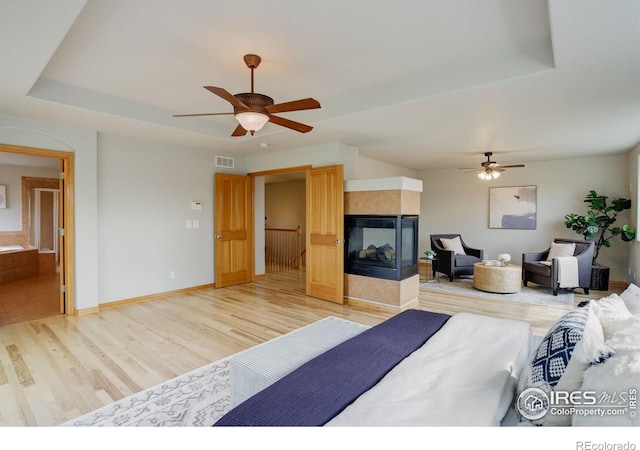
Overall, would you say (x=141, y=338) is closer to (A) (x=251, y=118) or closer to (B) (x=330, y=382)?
(A) (x=251, y=118)

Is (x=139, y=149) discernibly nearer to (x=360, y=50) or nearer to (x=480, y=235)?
(x=360, y=50)

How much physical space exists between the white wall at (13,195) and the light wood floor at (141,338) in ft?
16.1

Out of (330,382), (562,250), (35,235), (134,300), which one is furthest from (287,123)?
(35,235)

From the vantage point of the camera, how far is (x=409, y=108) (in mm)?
3564

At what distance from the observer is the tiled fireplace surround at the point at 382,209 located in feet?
14.8

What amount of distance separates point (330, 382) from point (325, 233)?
363cm

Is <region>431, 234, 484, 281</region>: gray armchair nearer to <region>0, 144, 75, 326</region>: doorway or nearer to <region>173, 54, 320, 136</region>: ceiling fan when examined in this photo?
<region>173, 54, 320, 136</region>: ceiling fan

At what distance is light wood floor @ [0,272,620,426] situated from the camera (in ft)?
7.89

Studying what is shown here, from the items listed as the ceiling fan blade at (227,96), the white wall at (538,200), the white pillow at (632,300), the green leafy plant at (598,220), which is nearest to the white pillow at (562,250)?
the green leafy plant at (598,220)

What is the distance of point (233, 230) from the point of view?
6.15 meters

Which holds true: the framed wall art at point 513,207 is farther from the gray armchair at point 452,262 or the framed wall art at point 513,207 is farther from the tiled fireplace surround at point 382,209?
the tiled fireplace surround at point 382,209

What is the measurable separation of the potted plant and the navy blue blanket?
5.36 m

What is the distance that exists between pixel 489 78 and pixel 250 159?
451cm

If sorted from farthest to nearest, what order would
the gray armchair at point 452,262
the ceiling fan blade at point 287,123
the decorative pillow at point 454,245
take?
1. the decorative pillow at point 454,245
2. the gray armchair at point 452,262
3. the ceiling fan blade at point 287,123
